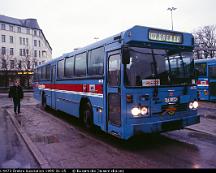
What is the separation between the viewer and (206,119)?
1226 cm

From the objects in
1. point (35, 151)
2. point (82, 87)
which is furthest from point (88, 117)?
point (35, 151)

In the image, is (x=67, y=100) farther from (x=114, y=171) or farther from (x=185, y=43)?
(x=114, y=171)

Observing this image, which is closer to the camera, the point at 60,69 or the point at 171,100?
the point at 171,100

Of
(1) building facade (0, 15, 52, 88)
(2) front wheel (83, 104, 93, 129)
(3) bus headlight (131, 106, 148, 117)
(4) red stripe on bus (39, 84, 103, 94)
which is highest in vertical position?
(1) building facade (0, 15, 52, 88)

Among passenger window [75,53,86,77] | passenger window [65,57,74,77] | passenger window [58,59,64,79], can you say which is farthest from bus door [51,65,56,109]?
passenger window [75,53,86,77]

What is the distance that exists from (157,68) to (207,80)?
13.5m

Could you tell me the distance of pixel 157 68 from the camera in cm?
763

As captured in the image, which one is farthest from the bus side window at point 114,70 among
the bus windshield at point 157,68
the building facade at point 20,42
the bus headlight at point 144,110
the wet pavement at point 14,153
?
the building facade at point 20,42

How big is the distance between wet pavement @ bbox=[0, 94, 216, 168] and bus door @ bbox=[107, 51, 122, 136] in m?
0.64

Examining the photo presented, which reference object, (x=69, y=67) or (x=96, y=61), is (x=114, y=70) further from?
(x=69, y=67)

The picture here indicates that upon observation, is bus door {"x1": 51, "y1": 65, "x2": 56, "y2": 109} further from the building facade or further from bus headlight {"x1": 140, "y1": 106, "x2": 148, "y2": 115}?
the building facade

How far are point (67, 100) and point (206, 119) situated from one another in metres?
6.35

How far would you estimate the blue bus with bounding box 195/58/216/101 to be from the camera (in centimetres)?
1931

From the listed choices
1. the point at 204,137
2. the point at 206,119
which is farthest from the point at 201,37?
the point at 204,137
